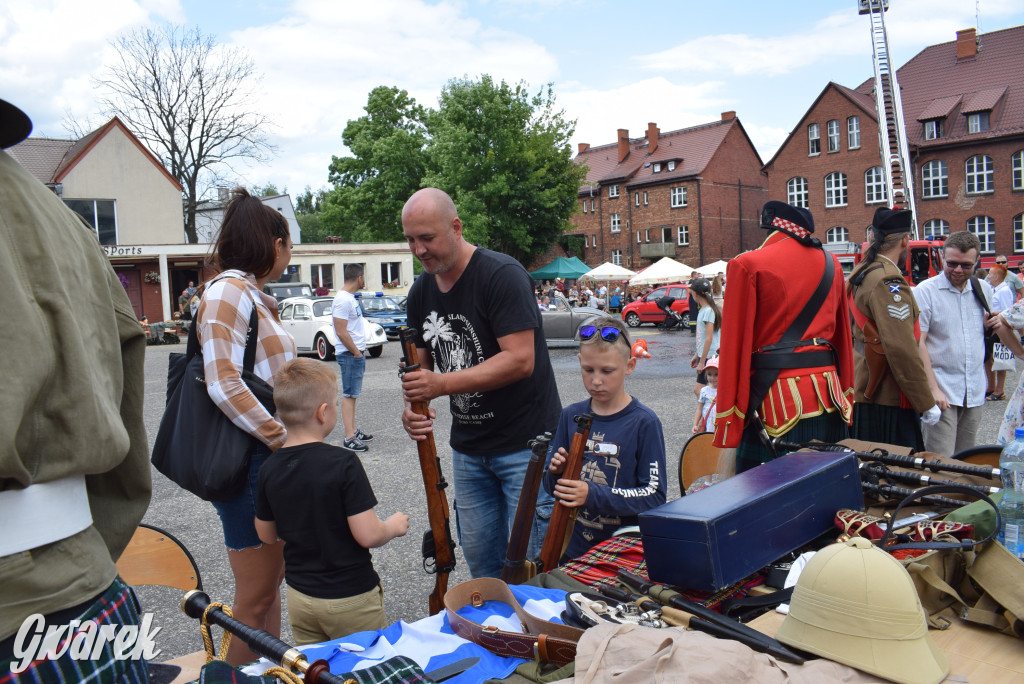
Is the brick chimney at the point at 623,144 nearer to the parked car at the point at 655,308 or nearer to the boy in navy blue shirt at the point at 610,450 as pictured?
A: the parked car at the point at 655,308

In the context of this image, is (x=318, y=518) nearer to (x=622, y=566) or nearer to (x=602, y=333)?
(x=622, y=566)

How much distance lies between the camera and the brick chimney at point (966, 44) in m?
42.1

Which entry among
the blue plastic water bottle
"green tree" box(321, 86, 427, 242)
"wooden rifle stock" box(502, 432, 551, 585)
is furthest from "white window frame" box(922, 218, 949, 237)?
"wooden rifle stock" box(502, 432, 551, 585)

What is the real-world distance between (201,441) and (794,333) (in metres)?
2.58

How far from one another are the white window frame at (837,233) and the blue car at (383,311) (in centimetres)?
3054

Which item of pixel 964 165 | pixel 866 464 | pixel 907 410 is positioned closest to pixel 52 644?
pixel 866 464

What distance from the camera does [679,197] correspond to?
52438 millimetres

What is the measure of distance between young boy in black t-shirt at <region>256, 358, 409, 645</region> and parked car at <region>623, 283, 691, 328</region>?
24471mm

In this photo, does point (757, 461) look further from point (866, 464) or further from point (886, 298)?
point (886, 298)

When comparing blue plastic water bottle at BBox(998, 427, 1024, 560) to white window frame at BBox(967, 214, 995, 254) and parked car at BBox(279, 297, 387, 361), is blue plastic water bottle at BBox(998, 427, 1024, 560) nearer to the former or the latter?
parked car at BBox(279, 297, 387, 361)

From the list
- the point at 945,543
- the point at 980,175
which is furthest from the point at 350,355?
the point at 980,175

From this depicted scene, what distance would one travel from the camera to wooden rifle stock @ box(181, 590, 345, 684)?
1.48 m

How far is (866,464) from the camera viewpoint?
2.87 metres

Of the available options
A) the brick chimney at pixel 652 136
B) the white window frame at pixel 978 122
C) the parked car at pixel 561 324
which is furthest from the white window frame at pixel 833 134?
the parked car at pixel 561 324
